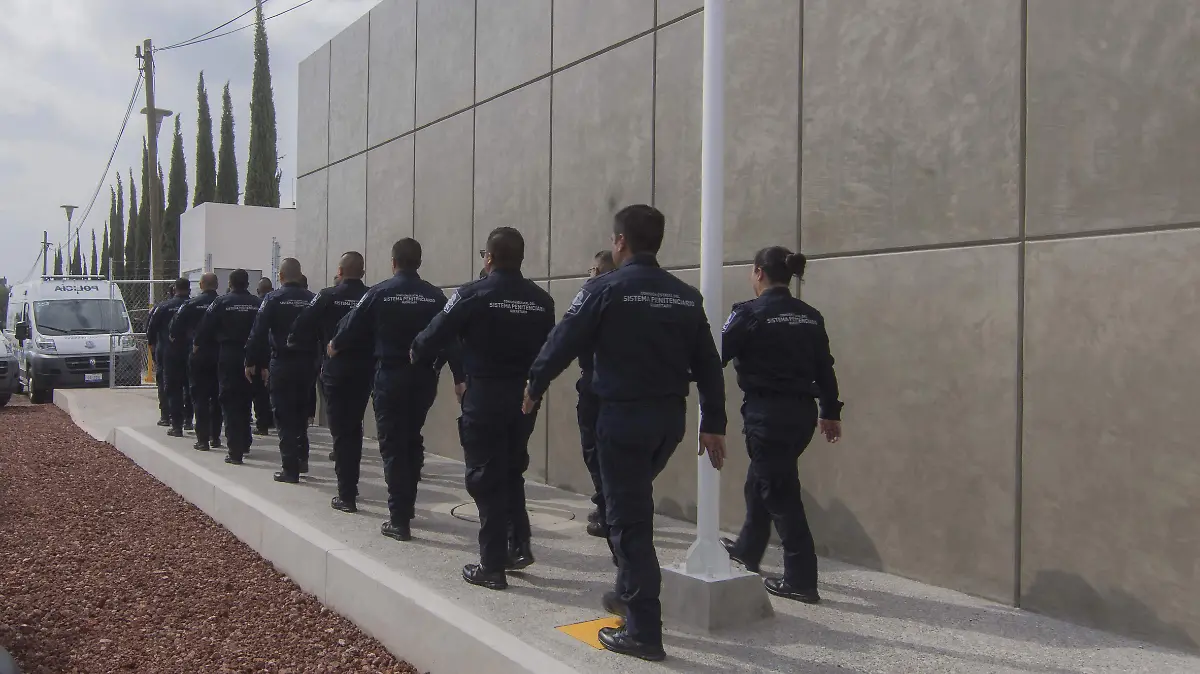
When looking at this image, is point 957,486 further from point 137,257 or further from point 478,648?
point 137,257

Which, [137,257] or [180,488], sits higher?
[137,257]

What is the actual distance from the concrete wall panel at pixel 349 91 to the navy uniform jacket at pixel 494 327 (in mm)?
8088

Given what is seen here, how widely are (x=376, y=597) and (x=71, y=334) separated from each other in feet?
56.7

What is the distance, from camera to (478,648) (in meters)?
4.18

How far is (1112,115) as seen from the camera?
15.0 ft

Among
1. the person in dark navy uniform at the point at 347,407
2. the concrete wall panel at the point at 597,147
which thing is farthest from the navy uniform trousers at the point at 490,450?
the concrete wall panel at the point at 597,147

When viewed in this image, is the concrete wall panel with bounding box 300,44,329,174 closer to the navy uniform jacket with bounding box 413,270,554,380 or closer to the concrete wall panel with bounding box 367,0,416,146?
the concrete wall panel with bounding box 367,0,416,146

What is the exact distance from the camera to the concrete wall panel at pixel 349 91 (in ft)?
42.2

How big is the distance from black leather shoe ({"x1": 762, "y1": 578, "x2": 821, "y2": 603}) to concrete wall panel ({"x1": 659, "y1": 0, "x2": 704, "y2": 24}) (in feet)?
13.6

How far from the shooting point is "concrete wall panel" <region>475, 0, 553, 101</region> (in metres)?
9.12

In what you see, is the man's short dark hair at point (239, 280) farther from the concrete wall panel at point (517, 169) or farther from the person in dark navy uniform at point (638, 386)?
the person in dark navy uniform at point (638, 386)

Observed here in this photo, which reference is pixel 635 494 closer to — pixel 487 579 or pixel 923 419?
pixel 487 579

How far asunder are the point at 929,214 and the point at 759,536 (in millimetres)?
2023

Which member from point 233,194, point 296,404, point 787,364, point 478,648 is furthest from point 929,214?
point 233,194
